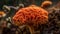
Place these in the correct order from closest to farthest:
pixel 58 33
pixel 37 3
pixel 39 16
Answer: pixel 39 16 → pixel 58 33 → pixel 37 3

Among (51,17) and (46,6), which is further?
(46,6)

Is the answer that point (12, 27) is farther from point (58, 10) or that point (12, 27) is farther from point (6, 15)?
point (58, 10)

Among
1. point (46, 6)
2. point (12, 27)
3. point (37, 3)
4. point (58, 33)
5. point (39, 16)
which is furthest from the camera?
point (37, 3)

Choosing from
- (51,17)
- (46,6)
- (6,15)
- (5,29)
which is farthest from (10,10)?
(51,17)

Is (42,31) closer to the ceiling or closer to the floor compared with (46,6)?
closer to the floor

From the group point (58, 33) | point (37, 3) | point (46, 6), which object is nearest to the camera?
point (58, 33)

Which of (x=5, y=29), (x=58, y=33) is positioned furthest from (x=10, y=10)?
(x=58, y=33)

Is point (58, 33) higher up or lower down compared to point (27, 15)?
lower down

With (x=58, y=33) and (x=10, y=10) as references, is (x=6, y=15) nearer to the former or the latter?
(x=10, y=10)

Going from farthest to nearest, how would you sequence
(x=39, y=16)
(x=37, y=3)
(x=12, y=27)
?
1. (x=37, y=3)
2. (x=12, y=27)
3. (x=39, y=16)
